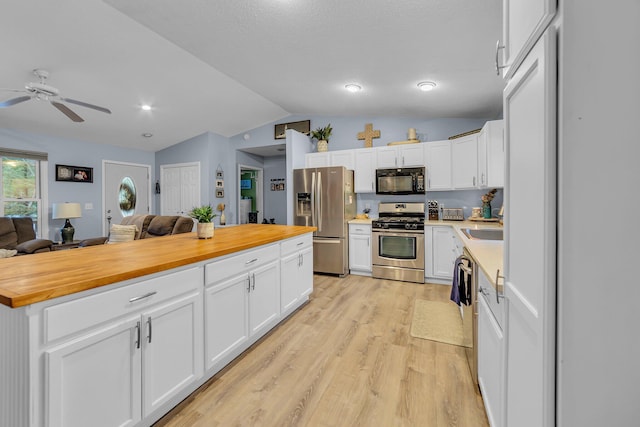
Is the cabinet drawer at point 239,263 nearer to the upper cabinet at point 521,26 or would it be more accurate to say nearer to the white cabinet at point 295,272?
the white cabinet at point 295,272

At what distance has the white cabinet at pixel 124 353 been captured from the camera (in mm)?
1107

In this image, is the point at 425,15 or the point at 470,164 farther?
the point at 470,164

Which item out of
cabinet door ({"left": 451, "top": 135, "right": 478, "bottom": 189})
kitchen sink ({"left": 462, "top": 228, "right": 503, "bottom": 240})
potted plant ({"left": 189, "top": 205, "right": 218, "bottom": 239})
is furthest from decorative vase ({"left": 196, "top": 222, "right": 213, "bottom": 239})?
cabinet door ({"left": 451, "top": 135, "right": 478, "bottom": 189})

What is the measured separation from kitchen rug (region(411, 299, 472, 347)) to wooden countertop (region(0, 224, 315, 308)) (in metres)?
1.74

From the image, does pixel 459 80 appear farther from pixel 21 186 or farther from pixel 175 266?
pixel 21 186

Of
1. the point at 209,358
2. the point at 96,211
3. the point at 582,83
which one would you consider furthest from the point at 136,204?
the point at 582,83

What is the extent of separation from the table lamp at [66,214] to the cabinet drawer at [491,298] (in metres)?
6.06

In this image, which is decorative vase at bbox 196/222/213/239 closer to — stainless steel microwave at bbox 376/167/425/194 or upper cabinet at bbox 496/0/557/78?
upper cabinet at bbox 496/0/557/78

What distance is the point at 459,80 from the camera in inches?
122

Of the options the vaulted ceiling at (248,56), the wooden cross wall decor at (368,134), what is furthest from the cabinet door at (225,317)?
the wooden cross wall decor at (368,134)

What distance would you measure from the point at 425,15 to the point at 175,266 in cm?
243

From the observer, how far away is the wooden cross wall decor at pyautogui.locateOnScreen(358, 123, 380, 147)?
4912 millimetres

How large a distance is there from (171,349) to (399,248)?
10.9 ft

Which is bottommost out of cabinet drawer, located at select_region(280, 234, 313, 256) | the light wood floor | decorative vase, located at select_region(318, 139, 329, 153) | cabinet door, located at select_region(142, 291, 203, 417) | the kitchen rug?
the light wood floor
